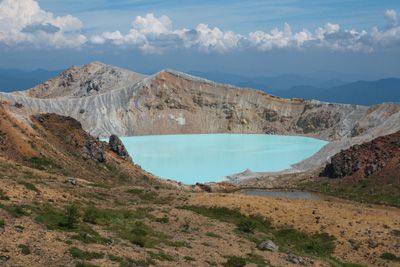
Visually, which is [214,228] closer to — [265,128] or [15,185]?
[15,185]

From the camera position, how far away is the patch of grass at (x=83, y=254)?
19.2 meters

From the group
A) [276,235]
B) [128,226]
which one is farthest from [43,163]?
[276,235]

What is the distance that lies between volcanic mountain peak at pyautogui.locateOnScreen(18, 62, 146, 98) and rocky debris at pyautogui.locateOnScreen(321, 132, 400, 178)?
306ft

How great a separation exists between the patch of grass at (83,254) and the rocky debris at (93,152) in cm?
4043

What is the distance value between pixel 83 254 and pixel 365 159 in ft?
180

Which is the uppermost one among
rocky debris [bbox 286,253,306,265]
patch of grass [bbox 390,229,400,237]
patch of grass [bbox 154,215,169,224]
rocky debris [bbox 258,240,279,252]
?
patch of grass [bbox 154,215,169,224]

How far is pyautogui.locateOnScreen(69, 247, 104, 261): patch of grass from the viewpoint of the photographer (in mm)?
19250

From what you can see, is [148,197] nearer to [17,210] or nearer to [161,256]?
[17,210]

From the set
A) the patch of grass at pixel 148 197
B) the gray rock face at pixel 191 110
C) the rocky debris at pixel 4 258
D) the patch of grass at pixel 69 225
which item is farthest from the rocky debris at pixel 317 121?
the rocky debris at pixel 4 258

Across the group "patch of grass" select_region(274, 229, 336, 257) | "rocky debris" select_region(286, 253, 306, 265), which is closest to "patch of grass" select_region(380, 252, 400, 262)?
"patch of grass" select_region(274, 229, 336, 257)

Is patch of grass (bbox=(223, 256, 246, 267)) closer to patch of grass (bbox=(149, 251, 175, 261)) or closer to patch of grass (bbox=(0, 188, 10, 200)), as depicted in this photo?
patch of grass (bbox=(149, 251, 175, 261))

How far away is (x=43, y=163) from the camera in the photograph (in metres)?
50.9

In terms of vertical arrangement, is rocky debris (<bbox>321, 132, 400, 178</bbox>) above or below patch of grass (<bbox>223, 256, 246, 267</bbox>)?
above

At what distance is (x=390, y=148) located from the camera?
6794 centimetres
